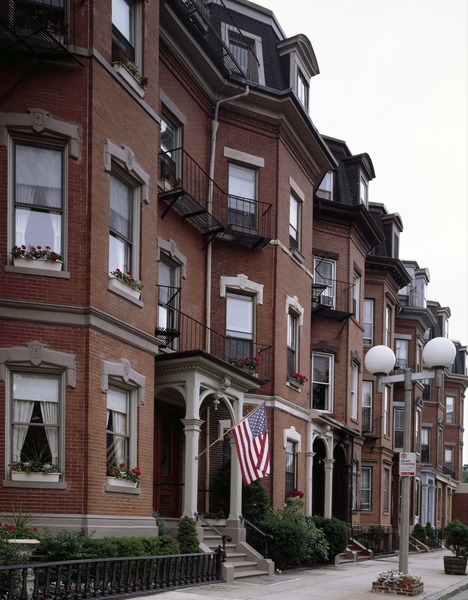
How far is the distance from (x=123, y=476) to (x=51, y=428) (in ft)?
5.98

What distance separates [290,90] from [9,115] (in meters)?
11.1

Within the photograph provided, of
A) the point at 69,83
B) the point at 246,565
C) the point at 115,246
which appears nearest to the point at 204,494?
the point at 246,565

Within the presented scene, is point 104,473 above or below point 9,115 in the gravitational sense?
below

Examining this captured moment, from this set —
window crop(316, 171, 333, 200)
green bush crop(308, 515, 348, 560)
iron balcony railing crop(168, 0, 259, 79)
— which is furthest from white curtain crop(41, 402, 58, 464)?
window crop(316, 171, 333, 200)

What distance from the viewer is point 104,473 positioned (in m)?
14.6

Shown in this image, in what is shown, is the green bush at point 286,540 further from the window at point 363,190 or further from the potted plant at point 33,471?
the window at point 363,190

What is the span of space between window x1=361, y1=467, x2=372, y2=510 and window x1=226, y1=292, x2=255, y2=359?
16.2 metres

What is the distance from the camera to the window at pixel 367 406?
36.9 meters

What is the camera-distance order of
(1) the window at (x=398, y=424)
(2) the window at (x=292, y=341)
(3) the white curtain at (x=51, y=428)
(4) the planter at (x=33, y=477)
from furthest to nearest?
1. (1) the window at (x=398, y=424)
2. (2) the window at (x=292, y=341)
3. (3) the white curtain at (x=51, y=428)
4. (4) the planter at (x=33, y=477)

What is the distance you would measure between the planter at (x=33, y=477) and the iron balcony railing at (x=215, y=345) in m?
5.15

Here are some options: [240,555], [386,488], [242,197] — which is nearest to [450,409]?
[386,488]

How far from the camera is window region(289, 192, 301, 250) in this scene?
2546 centimetres

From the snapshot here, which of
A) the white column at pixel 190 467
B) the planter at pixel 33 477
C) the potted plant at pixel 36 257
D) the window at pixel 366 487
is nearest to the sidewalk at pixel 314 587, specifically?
the white column at pixel 190 467

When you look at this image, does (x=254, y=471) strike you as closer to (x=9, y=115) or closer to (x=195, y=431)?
(x=195, y=431)
